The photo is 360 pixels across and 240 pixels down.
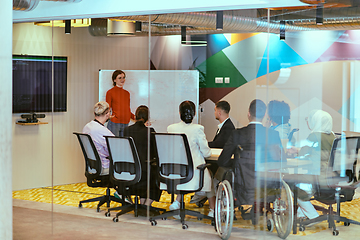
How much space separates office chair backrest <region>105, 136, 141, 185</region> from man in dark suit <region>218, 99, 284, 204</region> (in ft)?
Answer: 3.75

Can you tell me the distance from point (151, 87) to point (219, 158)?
1114 mm

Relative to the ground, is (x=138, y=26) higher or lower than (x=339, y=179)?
higher

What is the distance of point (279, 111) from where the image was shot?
4355 millimetres

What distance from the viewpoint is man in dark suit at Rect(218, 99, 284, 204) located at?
4.37 metres

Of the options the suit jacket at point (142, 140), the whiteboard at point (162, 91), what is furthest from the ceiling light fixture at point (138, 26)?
the suit jacket at point (142, 140)

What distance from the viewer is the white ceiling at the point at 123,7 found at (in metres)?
4.39

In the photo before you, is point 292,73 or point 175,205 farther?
point 175,205

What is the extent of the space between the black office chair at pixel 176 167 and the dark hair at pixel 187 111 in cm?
19

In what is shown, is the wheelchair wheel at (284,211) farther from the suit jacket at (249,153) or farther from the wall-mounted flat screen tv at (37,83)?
the wall-mounted flat screen tv at (37,83)

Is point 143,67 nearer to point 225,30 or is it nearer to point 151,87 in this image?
point 151,87

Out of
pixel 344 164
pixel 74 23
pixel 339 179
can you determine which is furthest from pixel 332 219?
pixel 74 23

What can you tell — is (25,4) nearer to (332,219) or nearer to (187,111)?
(187,111)

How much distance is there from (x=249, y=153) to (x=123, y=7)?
2174mm

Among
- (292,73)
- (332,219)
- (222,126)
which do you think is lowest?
(332,219)
